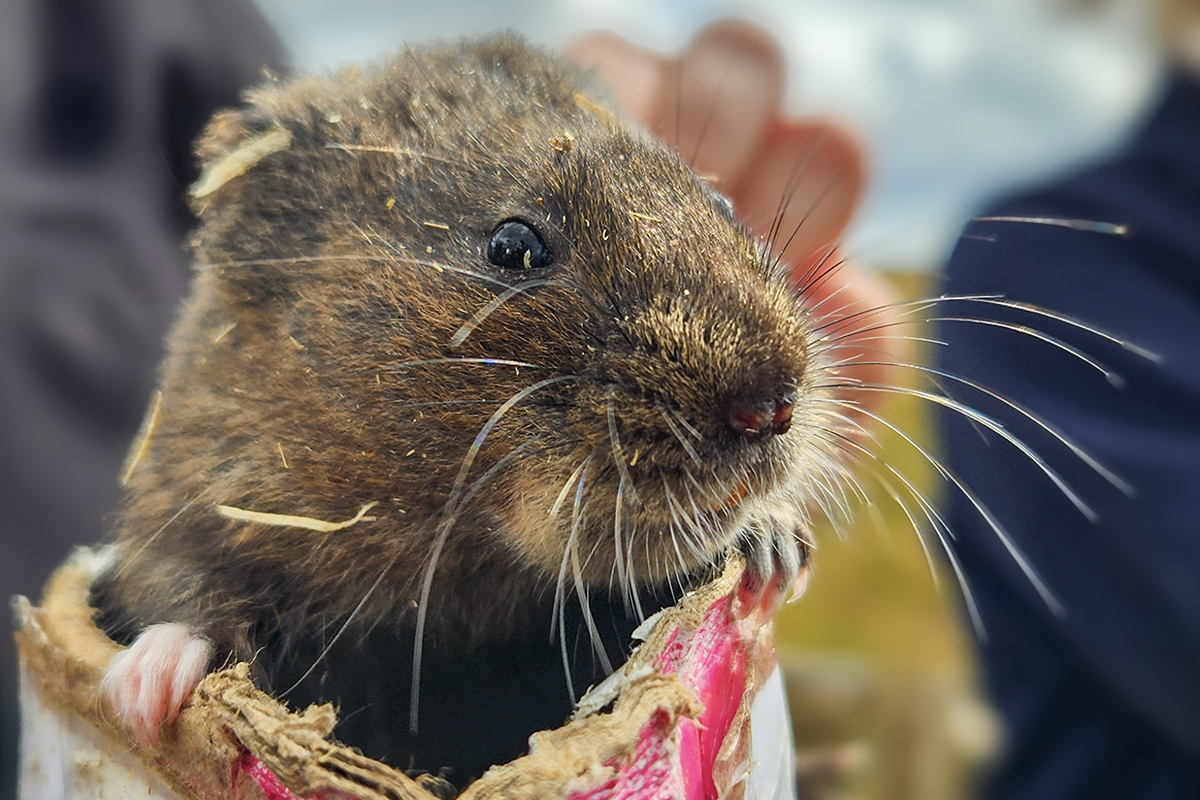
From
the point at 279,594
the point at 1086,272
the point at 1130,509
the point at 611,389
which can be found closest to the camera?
the point at 611,389

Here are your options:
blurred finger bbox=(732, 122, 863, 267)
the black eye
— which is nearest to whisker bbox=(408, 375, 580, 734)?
the black eye

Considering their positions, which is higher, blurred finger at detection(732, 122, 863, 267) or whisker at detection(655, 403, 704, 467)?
blurred finger at detection(732, 122, 863, 267)

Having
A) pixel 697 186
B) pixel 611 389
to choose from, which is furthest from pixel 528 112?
pixel 611 389

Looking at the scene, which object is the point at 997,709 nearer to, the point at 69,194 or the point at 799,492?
the point at 799,492

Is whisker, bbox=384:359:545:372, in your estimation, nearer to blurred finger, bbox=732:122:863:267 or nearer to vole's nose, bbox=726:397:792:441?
vole's nose, bbox=726:397:792:441

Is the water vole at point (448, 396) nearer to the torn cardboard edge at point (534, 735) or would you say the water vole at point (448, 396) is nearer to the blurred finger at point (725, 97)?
the torn cardboard edge at point (534, 735)

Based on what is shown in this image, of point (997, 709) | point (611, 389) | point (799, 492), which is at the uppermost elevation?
point (611, 389)

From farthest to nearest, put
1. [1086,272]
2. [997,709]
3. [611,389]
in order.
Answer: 1. [997,709]
2. [1086,272]
3. [611,389]

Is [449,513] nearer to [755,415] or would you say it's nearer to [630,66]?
[755,415]
